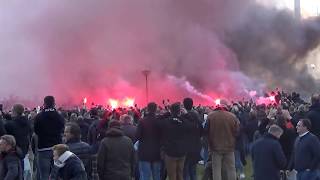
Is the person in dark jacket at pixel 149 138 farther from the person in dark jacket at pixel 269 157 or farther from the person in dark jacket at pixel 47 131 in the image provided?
the person in dark jacket at pixel 269 157

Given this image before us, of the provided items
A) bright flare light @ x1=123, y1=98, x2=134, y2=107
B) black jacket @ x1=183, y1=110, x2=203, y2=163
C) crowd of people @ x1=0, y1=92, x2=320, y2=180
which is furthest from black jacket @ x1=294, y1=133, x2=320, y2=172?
bright flare light @ x1=123, y1=98, x2=134, y2=107

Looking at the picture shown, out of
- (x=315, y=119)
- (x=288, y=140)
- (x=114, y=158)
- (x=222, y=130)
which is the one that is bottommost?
(x=114, y=158)

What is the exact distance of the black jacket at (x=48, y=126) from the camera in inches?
423

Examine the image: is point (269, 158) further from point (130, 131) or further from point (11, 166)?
point (11, 166)

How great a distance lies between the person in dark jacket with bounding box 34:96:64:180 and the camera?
35.2ft

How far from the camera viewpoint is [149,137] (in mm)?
11828

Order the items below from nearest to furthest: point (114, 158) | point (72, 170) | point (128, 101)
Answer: point (72, 170) < point (114, 158) < point (128, 101)

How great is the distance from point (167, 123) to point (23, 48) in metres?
25.7

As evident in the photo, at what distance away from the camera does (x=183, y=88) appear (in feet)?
128

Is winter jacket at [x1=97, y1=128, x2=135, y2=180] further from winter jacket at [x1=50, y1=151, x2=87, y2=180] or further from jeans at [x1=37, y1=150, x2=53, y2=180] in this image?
jeans at [x1=37, y1=150, x2=53, y2=180]

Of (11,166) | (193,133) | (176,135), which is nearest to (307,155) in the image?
(193,133)

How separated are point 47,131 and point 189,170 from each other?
317cm

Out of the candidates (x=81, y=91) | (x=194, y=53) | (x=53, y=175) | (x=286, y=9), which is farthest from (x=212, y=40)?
(x=53, y=175)

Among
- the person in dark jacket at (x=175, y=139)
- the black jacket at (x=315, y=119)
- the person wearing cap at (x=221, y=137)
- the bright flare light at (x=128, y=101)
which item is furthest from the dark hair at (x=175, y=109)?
the bright flare light at (x=128, y=101)
